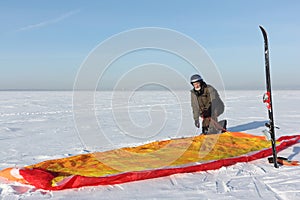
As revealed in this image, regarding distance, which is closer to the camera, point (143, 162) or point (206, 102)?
point (143, 162)

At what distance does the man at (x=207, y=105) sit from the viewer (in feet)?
17.3

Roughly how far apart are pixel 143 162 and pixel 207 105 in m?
2.33

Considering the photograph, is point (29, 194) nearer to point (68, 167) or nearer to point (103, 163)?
point (68, 167)

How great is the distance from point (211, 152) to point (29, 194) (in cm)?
226

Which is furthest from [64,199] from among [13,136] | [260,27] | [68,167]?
[13,136]

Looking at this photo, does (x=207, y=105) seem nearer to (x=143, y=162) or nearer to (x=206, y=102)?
(x=206, y=102)

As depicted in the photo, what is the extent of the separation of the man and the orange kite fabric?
78cm

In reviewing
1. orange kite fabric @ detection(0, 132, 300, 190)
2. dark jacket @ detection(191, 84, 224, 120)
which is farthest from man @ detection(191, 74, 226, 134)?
orange kite fabric @ detection(0, 132, 300, 190)

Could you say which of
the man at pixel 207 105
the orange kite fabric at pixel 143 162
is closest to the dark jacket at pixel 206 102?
the man at pixel 207 105

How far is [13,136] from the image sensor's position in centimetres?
675

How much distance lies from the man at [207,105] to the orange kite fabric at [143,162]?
0.78m

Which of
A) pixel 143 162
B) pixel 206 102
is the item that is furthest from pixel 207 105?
pixel 143 162

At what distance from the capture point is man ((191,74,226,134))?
526 cm

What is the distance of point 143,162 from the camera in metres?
3.44
